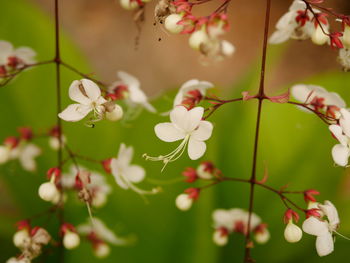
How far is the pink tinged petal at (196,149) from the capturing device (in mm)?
594

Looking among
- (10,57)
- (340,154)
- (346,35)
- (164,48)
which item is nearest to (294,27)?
(346,35)

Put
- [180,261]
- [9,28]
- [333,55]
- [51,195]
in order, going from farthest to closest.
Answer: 1. [333,55]
2. [9,28]
3. [180,261]
4. [51,195]

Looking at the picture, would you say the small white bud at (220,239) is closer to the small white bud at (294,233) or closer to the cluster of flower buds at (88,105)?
the small white bud at (294,233)

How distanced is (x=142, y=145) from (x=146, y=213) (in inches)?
5.2

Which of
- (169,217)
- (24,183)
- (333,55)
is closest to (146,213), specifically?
(169,217)

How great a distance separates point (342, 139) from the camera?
592 mm

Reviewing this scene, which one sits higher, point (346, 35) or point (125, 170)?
point (346, 35)

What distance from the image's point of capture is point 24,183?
3.58ft

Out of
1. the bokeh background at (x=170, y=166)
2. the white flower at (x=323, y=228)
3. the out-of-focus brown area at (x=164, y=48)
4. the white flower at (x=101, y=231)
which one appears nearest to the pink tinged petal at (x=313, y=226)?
the white flower at (x=323, y=228)

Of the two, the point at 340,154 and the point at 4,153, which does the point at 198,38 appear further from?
the point at 4,153

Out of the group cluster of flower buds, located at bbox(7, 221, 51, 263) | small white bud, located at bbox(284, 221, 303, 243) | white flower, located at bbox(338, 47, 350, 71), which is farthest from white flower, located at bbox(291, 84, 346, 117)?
cluster of flower buds, located at bbox(7, 221, 51, 263)

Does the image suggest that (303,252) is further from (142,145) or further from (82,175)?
(82,175)

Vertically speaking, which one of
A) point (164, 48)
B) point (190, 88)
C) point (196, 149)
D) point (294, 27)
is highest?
point (164, 48)

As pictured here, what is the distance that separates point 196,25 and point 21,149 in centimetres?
40
